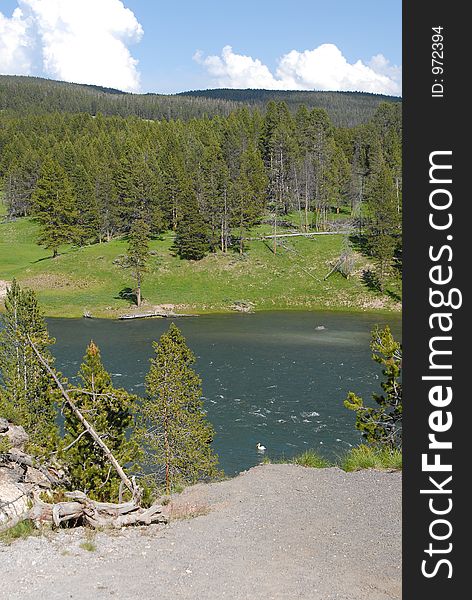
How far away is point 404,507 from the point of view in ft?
26.6

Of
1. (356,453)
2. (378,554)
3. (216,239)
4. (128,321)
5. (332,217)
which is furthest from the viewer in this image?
(332,217)

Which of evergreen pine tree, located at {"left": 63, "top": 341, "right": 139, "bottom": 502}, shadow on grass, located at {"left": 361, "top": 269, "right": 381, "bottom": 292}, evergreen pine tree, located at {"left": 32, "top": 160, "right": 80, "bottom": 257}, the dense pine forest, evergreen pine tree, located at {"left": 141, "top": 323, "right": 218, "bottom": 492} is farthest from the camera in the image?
evergreen pine tree, located at {"left": 32, "top": 160, "right": 80, "bottom": 257}

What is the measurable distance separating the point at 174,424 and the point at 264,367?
77.6 feet

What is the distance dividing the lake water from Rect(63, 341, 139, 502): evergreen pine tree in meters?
9.70

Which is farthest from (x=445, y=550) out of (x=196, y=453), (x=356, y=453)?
(x=196, y=453)

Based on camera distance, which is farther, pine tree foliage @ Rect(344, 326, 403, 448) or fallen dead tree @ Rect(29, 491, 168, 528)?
pine tree foliage @ Rect(344, 326, 403, 448)

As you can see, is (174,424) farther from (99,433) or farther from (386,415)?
(386,415)

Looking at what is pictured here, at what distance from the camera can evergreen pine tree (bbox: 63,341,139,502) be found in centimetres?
2323

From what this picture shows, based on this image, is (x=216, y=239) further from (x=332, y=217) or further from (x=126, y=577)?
(x=126, y=577)

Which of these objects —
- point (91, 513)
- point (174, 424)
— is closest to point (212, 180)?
point (174, 424)

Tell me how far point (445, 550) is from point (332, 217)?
117322mm

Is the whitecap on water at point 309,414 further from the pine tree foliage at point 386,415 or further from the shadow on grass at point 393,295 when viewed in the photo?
the shadow on grass at point 393,295

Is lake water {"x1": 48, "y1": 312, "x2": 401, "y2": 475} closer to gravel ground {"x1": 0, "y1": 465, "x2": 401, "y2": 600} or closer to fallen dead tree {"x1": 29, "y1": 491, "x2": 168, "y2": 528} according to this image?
gravel ground {"x1": 0, "y1": 465, "x2": 401, "y2": 600}

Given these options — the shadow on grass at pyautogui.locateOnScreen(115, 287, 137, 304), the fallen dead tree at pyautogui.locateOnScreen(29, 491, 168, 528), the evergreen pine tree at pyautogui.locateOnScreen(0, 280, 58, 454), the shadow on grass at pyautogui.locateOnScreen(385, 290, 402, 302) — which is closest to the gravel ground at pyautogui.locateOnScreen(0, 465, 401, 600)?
the fallen dead tree at pyautogui.locateOnScreen(29, 491, 168, 528)
